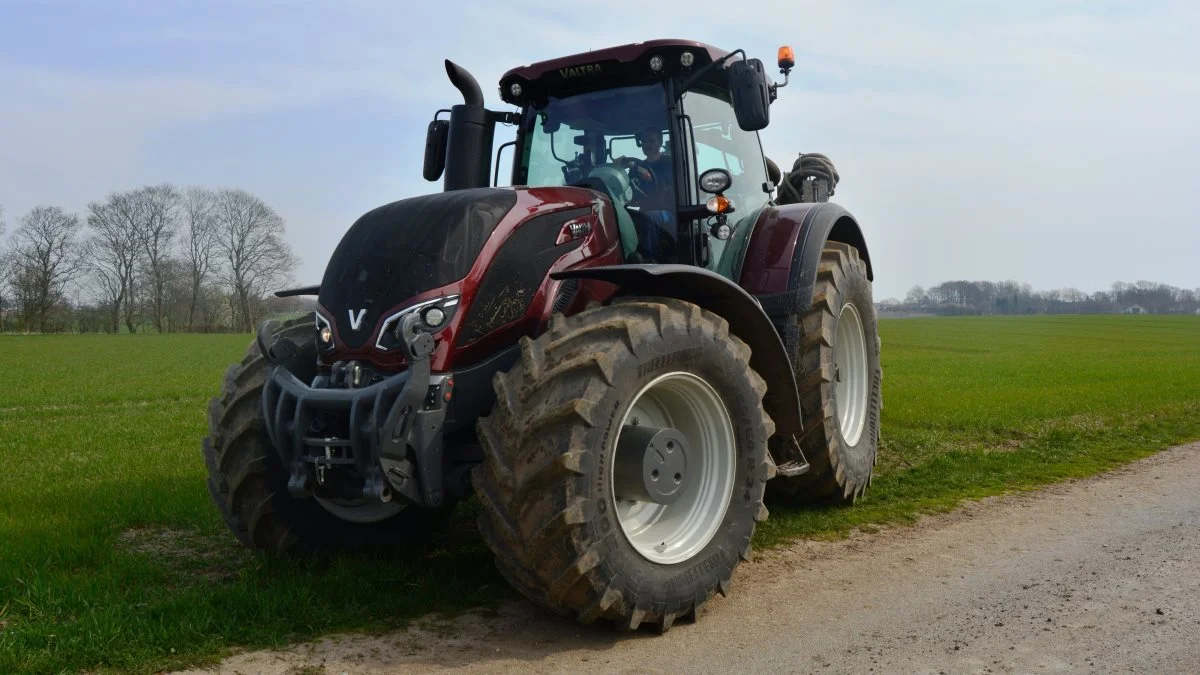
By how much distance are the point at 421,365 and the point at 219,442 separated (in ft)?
4.88

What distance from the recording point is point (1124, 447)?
28.7 feet

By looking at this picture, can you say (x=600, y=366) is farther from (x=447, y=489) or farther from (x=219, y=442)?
(x=219, y=442)

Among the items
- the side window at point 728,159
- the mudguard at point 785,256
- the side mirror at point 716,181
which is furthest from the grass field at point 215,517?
the side mirror at point 716,181

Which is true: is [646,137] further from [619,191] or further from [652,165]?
[619,191]

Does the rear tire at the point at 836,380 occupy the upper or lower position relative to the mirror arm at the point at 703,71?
lower

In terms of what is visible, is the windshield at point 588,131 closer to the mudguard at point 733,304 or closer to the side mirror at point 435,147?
the side mirror at point 435,147

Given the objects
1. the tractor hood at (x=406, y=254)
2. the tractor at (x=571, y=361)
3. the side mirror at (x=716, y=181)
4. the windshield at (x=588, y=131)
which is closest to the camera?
the tractor at (x=571, y=361)

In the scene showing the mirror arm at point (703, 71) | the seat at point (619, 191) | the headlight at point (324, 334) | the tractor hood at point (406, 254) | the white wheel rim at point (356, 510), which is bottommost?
the white wheel rim at point (356, 510)

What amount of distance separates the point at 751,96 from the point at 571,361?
6.74ft

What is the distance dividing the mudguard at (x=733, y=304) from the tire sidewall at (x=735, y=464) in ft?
1.08

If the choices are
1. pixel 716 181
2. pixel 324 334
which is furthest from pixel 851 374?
pixel 324 334

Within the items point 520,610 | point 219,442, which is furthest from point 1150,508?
point 219,442

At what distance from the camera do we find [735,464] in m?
4.43

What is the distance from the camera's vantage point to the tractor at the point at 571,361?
146 inches
